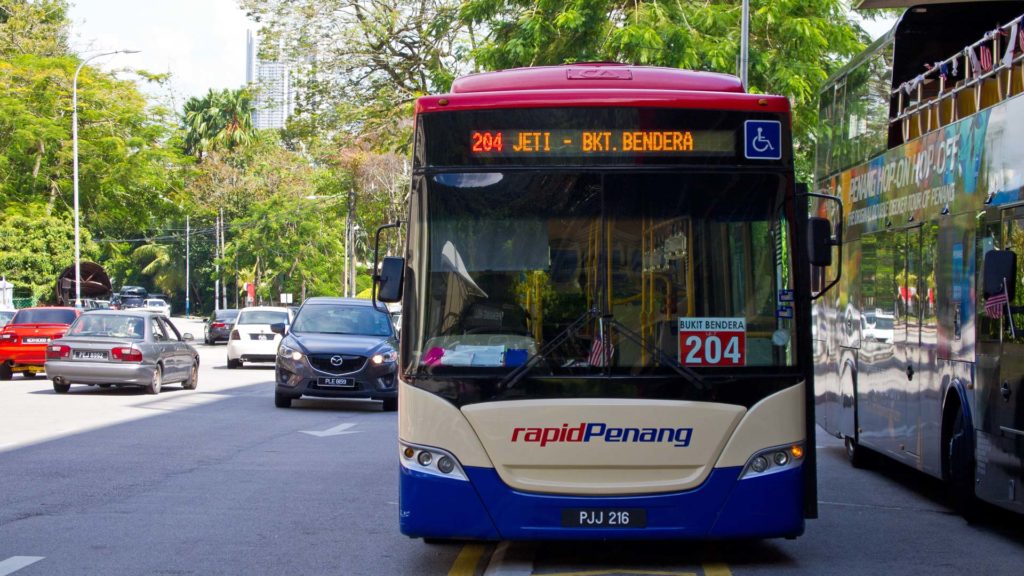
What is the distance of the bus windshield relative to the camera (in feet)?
24.8

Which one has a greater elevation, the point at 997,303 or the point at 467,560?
the point at 997,303

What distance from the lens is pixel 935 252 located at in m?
10.7

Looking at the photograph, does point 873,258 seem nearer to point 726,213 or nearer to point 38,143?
point 726,213

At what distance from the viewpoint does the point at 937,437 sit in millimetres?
10492

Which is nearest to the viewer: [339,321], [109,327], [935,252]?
[935,252]

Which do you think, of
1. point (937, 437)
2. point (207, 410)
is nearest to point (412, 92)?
point (207, 410)

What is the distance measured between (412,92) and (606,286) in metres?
27.8

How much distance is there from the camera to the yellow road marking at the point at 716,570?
7698 mm

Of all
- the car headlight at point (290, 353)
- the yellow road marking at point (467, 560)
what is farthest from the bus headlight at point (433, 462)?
the car headlight at point (290, 353)

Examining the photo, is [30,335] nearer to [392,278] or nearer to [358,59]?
[358,59]

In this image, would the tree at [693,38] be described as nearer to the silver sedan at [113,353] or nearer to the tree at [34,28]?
the silver sedan at [113,353]

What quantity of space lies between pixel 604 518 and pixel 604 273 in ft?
4.36

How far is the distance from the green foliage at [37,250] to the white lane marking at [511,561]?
41.7 meters

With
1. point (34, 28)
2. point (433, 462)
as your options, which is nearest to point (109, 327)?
point (433, 462)
